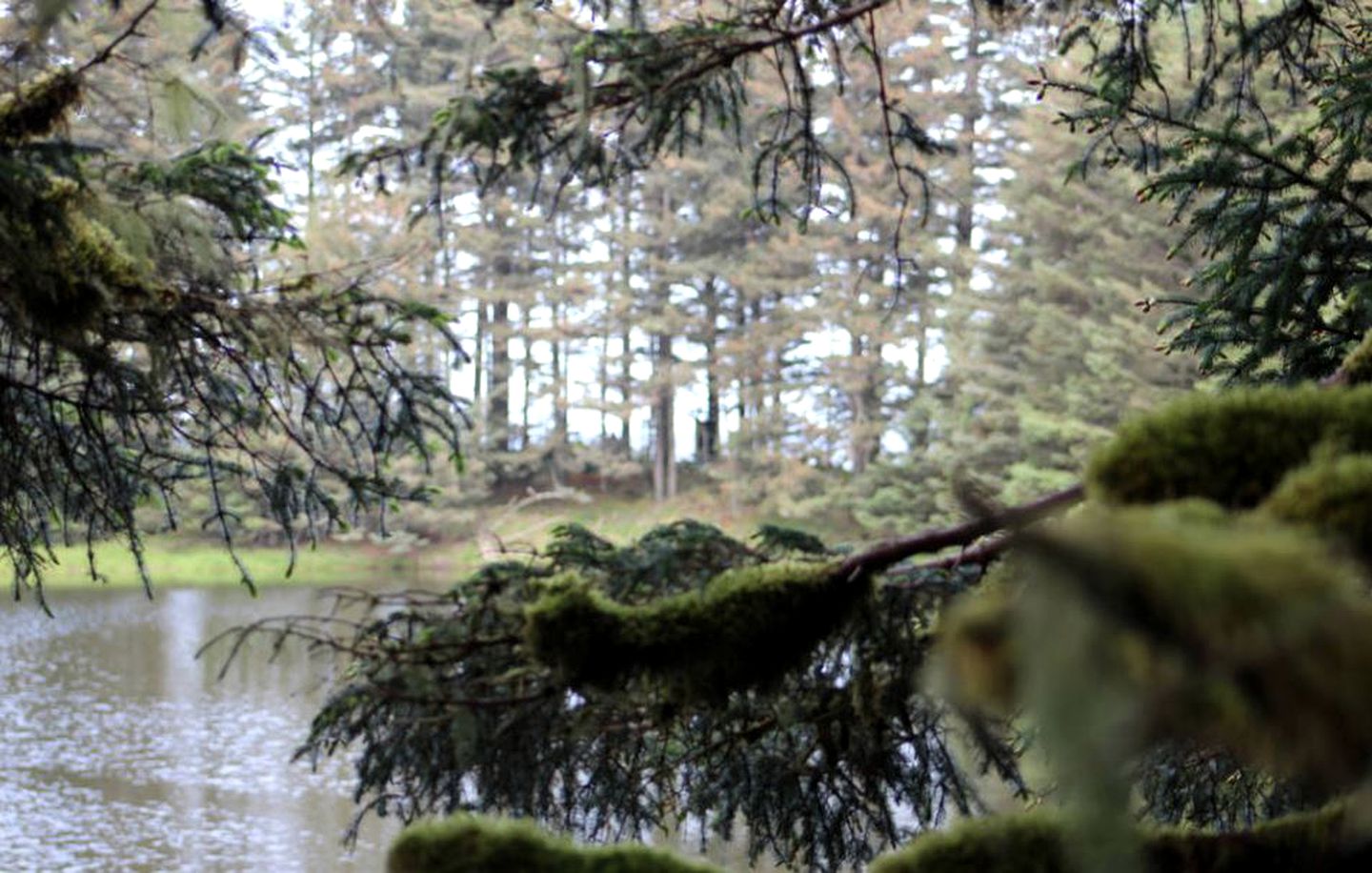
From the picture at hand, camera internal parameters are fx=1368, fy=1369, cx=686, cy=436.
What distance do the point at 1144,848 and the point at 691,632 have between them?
0.85m

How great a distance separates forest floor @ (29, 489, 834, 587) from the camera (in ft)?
88.2

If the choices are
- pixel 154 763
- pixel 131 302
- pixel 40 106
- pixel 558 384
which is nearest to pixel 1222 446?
pixel 131 302

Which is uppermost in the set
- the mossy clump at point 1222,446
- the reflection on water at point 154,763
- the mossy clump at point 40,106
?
the mossy clump at point 40,106

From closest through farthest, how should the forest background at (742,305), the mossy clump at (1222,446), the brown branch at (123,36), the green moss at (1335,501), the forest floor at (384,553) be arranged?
the green moss at (1335,501), the mossy clump at (1222,446), the brown branch at (123,36), the forest background at (742,305), the forest floor at (384,553)

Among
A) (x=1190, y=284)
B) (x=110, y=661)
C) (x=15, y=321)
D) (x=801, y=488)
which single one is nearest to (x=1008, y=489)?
(x=801, y=488)

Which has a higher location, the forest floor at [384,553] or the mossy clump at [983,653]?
the mossy clump at [983,653]

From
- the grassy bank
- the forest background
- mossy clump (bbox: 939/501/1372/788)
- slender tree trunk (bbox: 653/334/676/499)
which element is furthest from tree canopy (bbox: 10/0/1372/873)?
slender tree trunk (bbox: 653/334/676/499)

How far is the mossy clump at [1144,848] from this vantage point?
1.80 meters

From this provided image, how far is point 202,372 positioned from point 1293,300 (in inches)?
137

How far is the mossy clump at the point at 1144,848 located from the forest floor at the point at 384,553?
24.1m

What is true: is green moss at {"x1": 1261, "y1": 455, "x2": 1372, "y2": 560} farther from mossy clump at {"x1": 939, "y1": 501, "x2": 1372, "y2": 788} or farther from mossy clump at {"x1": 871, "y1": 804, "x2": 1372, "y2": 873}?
mossy clump at {"x1": 871, "y1": 804, "x2": 1372, "y2": 873}

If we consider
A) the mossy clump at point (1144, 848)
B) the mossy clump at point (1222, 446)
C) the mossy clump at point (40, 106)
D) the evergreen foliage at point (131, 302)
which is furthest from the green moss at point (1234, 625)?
the mossy clump at point (40, 106)

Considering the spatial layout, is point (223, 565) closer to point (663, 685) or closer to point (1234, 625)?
point (663, 685)

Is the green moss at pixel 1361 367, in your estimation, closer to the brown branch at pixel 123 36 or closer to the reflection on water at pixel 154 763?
the brown branch at pixel 123 36
